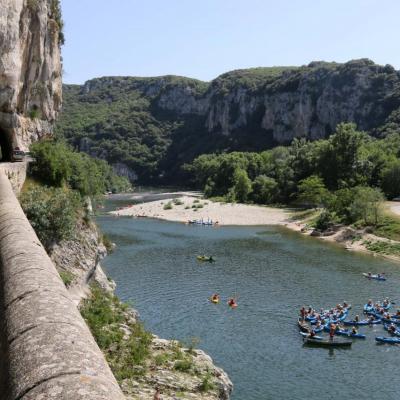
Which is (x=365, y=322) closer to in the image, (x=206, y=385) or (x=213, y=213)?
(x=206, y=385)

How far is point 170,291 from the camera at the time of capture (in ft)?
150

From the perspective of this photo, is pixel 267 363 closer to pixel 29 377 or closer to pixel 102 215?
pixel 29 377

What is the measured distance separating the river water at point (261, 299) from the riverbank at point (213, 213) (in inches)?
759

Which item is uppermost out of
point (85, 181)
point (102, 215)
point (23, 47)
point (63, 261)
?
point (23, 47)

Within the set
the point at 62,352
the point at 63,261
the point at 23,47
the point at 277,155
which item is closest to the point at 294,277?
the point at 63,261

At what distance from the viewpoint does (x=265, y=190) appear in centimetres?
12619

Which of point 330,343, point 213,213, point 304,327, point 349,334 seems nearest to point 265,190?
point 213,213

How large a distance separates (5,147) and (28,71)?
21.9ft

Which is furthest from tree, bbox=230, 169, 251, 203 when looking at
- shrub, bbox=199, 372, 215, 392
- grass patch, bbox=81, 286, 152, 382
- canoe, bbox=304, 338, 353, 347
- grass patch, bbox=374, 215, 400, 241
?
shrub, bbox=199, 372, 215, 392

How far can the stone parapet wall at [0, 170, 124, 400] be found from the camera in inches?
180

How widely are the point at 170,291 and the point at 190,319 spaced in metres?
8.12

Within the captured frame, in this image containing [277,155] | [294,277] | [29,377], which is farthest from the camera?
[277,155]

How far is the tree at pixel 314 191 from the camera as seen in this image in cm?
10338

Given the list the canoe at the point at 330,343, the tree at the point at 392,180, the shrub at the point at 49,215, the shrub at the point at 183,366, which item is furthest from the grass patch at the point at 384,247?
the shrub at the point at 183,366
